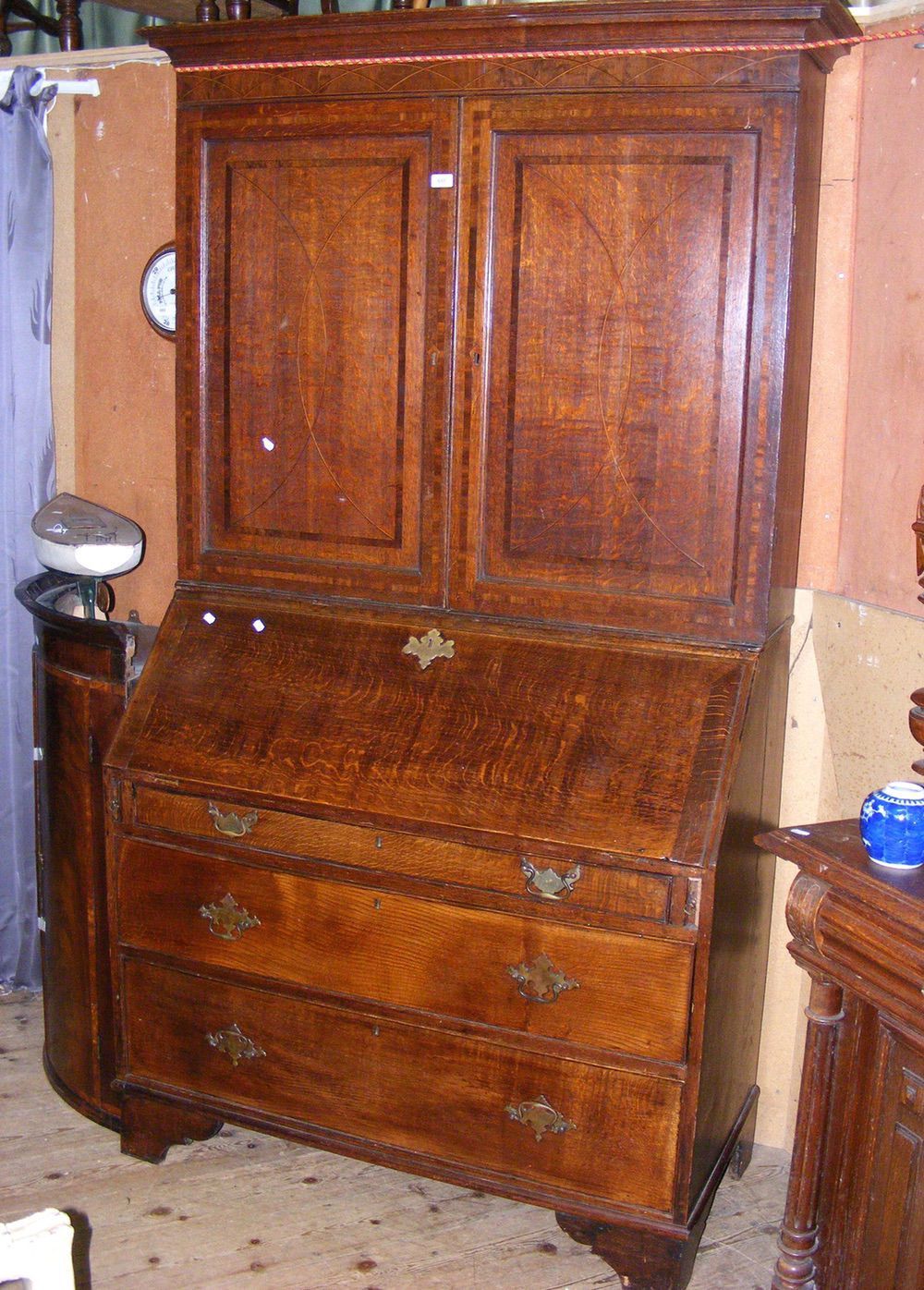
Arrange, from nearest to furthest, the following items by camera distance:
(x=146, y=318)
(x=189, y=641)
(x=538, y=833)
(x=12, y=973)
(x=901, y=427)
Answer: (x=538, y=833), (x=901, y=427), (x=189, y=641), (x=146, y=318), (x=12, y=973)

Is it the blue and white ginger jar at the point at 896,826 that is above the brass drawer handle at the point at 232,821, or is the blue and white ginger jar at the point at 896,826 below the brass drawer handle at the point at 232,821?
above

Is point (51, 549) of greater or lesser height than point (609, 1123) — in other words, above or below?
above

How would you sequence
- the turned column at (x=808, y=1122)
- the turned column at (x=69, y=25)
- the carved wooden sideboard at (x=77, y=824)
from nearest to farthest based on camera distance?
the turned column at (x=808, y=1122)
the carved wooden sideboard at (x=77, y=824)
the turned column at (x=69, y=25)

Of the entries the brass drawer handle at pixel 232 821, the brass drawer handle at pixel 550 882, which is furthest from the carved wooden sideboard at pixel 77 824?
the brass drawer handle at pixel 550 882

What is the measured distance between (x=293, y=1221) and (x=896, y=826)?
1.46 metres

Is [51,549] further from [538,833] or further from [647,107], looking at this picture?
[647,107]

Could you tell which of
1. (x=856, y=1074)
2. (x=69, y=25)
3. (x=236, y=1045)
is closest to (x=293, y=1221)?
(x=236, y=1045)

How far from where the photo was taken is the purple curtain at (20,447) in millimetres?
3020

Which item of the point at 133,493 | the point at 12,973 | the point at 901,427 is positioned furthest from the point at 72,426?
the point at 901,427

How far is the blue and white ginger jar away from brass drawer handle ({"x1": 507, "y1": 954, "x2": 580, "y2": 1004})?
2.01ft

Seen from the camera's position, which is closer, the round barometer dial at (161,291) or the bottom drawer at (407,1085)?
the bottom drawer at (407,1085)

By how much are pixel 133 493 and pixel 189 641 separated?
733 mm

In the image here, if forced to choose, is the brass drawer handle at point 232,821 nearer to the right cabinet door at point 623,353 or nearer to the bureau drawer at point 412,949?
the bureau drawer at point 412,949

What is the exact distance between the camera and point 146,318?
3012mm
